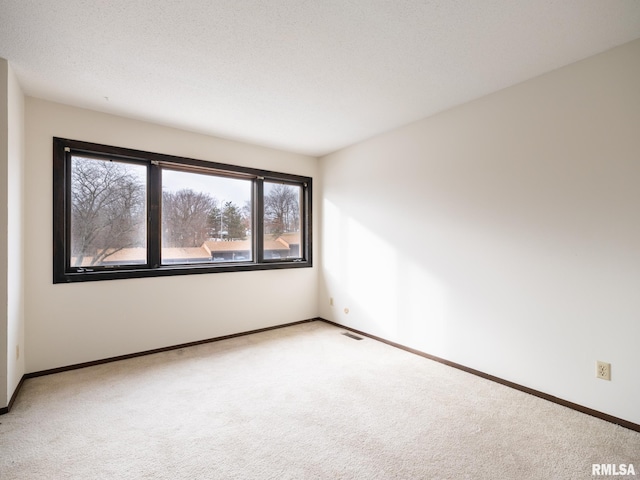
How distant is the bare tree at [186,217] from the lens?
3.54m

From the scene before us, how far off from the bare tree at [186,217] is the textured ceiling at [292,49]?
97 cm

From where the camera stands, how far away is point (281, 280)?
439cm

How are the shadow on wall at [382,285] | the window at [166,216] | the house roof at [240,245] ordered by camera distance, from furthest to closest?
the house roof at [240,245] < the shadow on wall at [382,285] < the window at [166,216]

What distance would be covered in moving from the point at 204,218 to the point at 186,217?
215 mm

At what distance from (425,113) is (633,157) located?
1690mm

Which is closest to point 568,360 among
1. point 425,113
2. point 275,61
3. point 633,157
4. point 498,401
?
point 498,401

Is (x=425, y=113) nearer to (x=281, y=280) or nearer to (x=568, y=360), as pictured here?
(x=568, y=360)

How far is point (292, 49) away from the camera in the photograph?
2.11 m

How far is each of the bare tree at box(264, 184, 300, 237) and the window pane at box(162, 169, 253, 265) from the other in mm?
289

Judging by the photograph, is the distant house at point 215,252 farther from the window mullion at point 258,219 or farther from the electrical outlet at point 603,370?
the electrical outlet at point 603,370

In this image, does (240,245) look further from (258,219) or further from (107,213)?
(107,213)

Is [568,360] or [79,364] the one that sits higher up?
[568,360]

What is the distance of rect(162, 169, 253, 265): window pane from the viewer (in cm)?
356

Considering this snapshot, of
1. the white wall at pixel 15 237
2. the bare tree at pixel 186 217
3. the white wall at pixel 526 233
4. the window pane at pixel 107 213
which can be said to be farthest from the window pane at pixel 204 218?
the white wall at pixel 526 233
